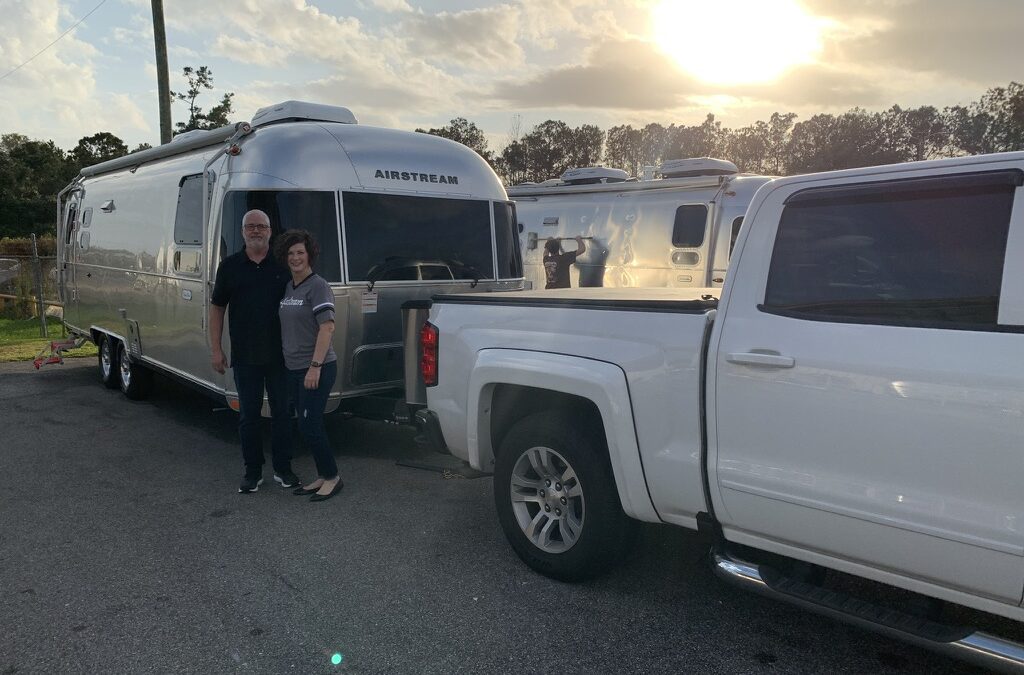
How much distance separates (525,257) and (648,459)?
363 inches

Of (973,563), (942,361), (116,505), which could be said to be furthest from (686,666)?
(116,505)

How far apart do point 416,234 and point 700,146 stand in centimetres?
3526

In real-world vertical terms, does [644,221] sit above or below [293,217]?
above

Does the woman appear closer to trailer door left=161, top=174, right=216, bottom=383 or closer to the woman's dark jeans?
the woman's dark jeans

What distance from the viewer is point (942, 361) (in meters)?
2.65

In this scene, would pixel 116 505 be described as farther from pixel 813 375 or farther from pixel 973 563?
pixel 973 563

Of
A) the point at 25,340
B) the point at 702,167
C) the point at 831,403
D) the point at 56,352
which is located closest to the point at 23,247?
the point at 25,340

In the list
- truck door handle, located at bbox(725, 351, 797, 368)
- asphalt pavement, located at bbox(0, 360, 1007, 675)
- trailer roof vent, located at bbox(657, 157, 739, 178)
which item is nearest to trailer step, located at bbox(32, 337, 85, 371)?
asphalt pavement, located at bbox(0, 360, 1007, 675)

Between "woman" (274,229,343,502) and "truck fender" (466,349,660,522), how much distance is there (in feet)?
4.89

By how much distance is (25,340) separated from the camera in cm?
1391

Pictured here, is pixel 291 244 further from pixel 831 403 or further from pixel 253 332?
pixel 831 403

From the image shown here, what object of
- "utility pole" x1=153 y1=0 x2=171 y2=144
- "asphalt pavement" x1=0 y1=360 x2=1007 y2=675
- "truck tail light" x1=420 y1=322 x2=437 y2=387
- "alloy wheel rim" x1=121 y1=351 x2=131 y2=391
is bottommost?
"asphalt pavement" x1=0 y1=360 x2=1007 y2=675

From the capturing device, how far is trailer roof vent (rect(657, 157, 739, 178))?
10789 mm

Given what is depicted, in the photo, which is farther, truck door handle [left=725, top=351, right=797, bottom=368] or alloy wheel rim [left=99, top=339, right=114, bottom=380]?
alloy wheel rim [left=99, top=339, right=114, bottom=380]
